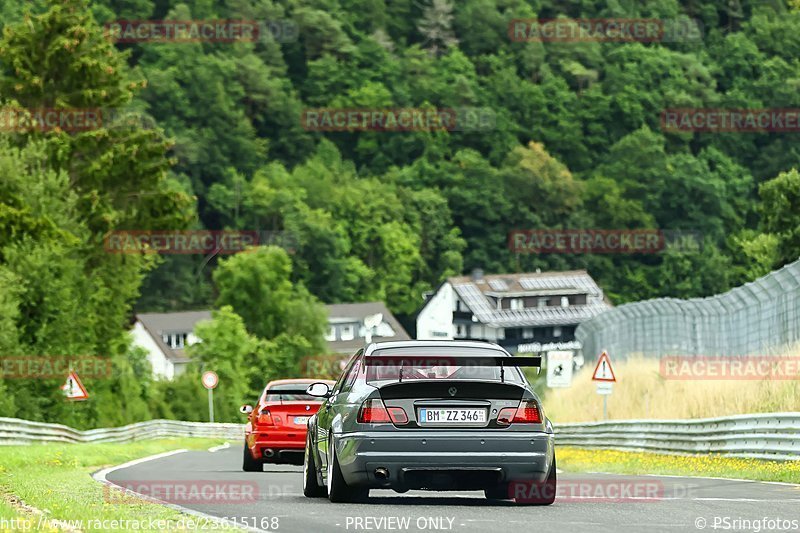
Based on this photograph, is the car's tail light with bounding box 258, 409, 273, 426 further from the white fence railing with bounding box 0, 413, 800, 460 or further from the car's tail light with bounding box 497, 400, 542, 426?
the car's tail light with bounding box 497, 400, 542, 426

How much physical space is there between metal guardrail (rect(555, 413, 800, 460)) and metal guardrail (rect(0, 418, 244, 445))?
36.6ft

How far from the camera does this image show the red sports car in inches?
910

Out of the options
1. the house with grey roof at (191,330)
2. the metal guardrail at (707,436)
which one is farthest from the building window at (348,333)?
the metal guardrail at (707,436)

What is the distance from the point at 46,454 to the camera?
2720cm

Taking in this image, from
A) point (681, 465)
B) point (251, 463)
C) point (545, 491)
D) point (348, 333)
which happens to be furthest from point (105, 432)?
point (348, 333)

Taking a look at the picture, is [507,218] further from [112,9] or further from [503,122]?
[112,9]

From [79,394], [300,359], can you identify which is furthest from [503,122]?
[79,394]

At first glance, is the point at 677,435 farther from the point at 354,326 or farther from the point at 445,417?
the point at 354,326

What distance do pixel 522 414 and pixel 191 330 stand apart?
12794 cm

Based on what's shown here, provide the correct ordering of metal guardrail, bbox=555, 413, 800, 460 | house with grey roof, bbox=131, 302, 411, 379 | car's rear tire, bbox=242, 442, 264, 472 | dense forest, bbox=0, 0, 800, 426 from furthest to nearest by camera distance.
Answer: dense forest, bbox=0, 0, 800, 426 < house with grey roof, bbox=131, 302, 411, 379 < car's rear tire, bbox=242, 442, 264, 472 < metal guardrail, bbox=555, 413, 800, 460

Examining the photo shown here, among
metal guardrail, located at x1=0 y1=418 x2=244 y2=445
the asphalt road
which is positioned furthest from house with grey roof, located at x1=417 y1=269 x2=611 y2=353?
the asphalt road

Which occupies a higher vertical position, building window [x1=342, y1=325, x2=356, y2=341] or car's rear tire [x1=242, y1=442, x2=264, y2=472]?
building window [x1=342, y1=325, x2=356, y2=341]

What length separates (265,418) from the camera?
919 inches

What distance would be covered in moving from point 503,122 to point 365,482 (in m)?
179
